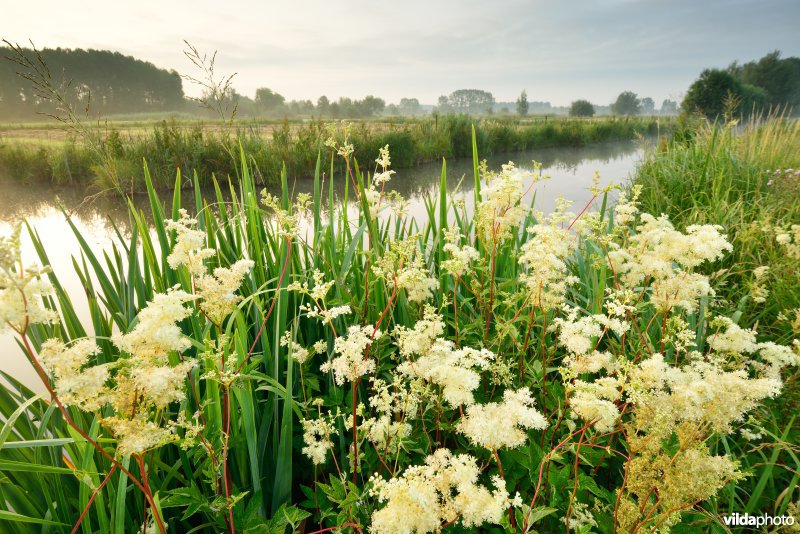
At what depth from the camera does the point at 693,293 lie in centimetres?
194

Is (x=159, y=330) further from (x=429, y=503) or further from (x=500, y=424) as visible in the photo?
(x=500, y=424)

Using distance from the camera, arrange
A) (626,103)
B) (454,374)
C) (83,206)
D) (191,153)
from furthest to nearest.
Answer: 1. (626,103)
2. (191,153)
3. (83,206)
4. (454,374)

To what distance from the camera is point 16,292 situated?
0.86 metres

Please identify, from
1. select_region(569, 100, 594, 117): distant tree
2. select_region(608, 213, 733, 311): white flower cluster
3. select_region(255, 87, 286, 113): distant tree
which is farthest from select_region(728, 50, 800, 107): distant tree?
select_region(608, 213, 733, 311): white flower cluster

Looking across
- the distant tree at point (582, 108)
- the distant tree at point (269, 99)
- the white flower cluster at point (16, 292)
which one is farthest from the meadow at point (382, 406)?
the distant tree at point (582, 108)

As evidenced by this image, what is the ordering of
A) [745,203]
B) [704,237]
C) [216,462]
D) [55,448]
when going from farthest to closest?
[745,203], [704,237], [55,448], [216,462]

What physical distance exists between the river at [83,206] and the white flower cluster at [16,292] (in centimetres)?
187

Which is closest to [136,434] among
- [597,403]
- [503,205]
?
[597,403]

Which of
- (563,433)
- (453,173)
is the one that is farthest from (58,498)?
(453,173)

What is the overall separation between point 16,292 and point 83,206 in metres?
11.4

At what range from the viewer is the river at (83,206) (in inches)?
168

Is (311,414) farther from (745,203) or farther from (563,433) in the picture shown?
(745,203)

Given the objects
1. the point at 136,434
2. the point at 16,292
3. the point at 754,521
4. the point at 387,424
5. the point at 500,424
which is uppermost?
the point at 16,292

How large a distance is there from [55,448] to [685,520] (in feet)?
9.28
